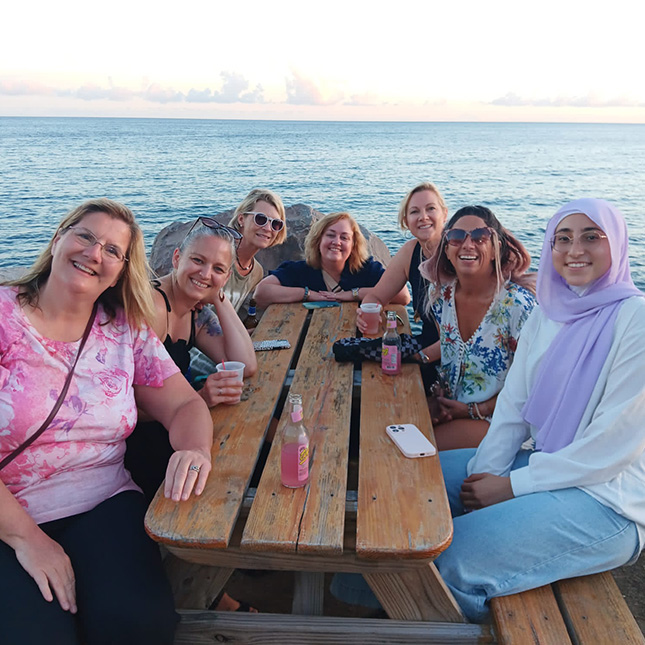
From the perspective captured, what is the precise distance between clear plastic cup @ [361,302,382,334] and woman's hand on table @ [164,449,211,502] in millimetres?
1946

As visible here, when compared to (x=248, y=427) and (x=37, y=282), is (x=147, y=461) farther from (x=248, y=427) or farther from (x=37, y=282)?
(x=37, y=282)

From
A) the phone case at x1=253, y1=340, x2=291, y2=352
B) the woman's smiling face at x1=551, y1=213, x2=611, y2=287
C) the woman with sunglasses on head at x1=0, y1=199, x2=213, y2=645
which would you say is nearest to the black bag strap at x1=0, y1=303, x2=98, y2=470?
the woman with sunglasses on head at x1=0, y1=199, x2=213, y2=645

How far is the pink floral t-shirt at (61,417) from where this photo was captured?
7.09ft

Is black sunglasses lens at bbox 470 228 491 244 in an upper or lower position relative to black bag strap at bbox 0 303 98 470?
upper

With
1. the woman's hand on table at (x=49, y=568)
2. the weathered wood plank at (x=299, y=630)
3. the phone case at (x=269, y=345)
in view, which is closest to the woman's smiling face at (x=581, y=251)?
the weathered wood plank at (x=299, y=630)

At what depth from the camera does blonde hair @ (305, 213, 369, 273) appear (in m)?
5.01

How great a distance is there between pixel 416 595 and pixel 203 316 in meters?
2.12

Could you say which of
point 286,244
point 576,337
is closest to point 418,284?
point 576,337

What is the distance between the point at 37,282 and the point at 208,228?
1050mm

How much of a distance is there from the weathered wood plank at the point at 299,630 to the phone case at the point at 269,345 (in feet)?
6.28

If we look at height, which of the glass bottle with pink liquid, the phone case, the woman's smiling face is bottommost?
the phone case

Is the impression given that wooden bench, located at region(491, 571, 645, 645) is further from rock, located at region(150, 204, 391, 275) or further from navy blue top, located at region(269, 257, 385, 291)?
rock, located at region(150, 204, 391, 275)

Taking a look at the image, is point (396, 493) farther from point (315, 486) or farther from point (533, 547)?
point (533, 547)

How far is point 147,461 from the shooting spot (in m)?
2.62
